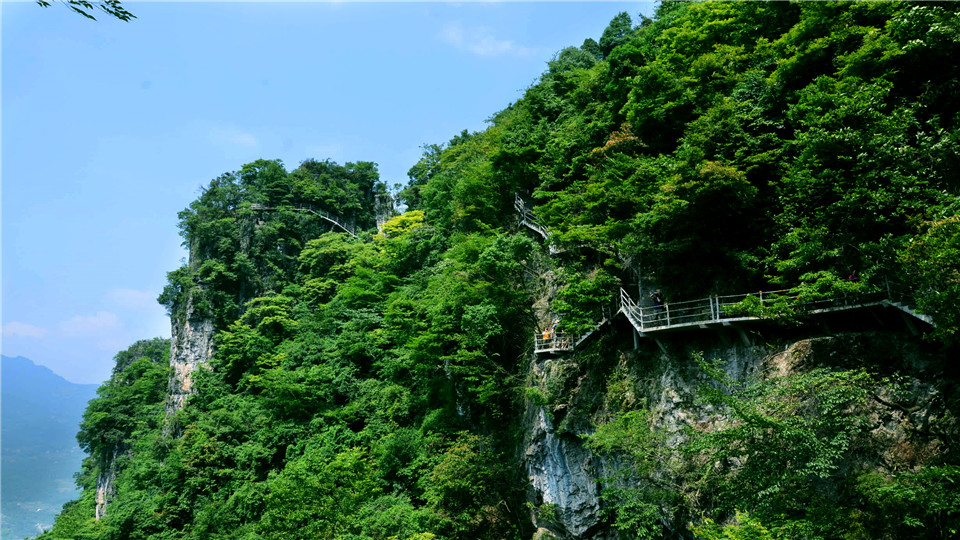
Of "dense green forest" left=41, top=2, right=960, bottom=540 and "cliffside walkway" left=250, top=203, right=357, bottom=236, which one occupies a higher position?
"cliffside walkway" left=250, top=203, right=357, bottom=236

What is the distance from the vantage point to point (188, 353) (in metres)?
42.1

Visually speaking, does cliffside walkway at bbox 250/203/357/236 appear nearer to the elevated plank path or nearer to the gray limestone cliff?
the gray limestone cliff

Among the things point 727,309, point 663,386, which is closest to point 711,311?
point 727,309

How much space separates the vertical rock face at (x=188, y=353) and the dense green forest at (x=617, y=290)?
794 mm

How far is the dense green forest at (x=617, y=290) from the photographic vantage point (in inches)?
423

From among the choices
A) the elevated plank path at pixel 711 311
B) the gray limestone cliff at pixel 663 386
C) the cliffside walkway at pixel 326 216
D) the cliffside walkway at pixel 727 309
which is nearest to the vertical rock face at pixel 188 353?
the cliffside walkway at pixel 326 216

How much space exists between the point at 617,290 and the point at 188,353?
1425 inches

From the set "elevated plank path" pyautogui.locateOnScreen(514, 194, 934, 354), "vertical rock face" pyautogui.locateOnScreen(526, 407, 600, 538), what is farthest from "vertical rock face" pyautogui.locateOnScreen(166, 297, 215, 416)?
"elevated plank path" pyautogui.locateOnScreen(514, 194, 934, 354)

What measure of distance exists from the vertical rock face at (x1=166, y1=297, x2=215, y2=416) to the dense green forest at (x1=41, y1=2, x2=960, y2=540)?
2.61 ft

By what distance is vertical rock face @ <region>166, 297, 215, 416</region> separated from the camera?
4138cm

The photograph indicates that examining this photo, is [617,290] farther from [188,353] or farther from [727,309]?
[188,353]

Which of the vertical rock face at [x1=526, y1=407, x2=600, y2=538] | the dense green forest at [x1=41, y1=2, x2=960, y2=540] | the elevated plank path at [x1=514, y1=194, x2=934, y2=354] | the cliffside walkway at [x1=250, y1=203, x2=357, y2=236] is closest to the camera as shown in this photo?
the dense green forest at [x1=41, y1=2, x2=960, y2=540]

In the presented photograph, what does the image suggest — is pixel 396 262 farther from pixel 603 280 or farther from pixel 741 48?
pixel 741 48

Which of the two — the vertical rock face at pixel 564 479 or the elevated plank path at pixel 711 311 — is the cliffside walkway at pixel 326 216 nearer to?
the elevated plank path at pixel 711 311
